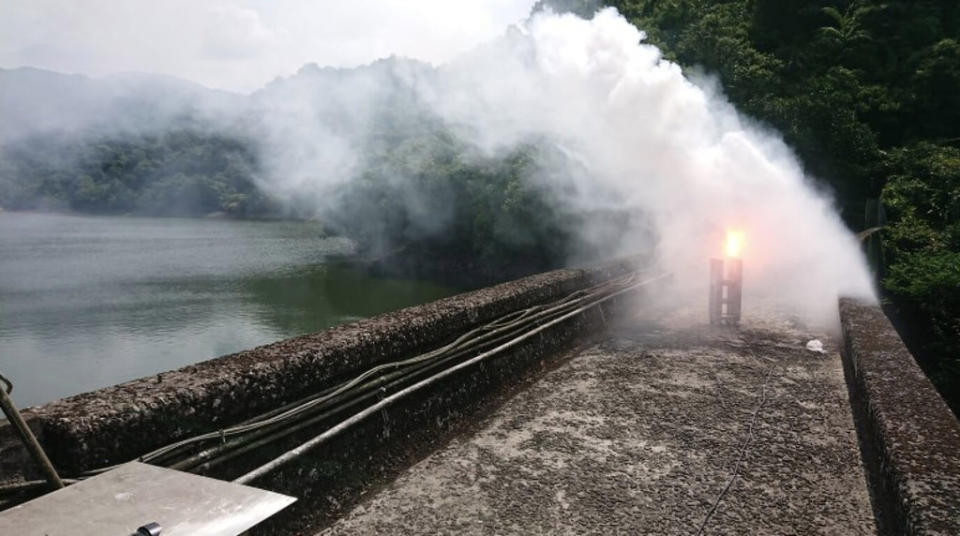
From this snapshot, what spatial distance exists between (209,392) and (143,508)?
1.13 metres

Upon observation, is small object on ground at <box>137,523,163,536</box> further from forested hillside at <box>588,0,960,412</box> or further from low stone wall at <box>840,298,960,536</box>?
forested hillside at <box>588,0,960,412</box>

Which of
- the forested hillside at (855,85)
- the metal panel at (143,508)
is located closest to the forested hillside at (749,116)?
the forested hillside at (855,85)

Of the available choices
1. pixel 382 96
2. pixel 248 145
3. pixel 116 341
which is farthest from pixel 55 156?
pixel 382 96

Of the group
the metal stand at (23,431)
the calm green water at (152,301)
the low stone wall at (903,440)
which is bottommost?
the calm green water at (152,301)

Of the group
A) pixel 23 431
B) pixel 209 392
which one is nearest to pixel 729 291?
pixel 209 392

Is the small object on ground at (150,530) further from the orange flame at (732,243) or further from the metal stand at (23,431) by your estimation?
the orange flame at (732,243)

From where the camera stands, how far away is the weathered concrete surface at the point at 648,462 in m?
3.05

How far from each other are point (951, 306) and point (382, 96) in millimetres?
31417

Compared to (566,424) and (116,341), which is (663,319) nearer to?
(566,424)

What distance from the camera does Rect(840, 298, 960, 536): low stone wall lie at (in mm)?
2515

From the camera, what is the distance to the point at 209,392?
2.80 meters

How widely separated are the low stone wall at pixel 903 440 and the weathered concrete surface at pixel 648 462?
117mm

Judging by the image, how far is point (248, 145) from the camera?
38125mm

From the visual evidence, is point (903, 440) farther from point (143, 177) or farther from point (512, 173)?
point (143, 177)
